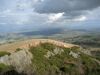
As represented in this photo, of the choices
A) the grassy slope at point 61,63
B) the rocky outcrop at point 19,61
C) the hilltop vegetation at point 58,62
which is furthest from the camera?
the grassy slope at point 61,63

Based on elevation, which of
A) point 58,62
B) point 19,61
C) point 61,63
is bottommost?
point 61,63

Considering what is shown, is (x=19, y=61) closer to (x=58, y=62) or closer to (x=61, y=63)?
(x=58, y=62)

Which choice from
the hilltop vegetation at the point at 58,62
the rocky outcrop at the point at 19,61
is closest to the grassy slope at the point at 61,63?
the hilltop vegetation at the point at 58,62

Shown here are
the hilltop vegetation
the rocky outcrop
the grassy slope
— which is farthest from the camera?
the grassy slope

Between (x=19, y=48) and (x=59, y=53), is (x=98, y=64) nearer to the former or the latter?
(x=59, y=53)

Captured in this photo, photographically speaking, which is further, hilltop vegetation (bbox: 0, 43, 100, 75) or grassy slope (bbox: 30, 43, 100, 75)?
grassy slope (bbox: 30, 43, 100, 75)

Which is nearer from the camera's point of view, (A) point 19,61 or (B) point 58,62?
(A) point 19,61

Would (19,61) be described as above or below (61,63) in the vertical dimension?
above

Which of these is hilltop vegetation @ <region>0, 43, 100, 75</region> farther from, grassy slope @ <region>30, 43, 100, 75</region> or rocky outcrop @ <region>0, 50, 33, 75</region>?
rocky outcrop @ <region>0, 50, 33, 75</region>

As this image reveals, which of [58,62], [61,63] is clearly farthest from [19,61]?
[61,63]

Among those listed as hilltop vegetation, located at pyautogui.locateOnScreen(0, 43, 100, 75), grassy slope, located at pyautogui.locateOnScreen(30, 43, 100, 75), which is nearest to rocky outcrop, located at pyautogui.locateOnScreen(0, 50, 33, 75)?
hilltop vegetation, located at pyautogui.locateOnScreen(0, 43, 100, 75)

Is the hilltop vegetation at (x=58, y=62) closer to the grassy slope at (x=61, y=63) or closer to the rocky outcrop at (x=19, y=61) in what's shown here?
the grassy slope at (x=61, y=63)

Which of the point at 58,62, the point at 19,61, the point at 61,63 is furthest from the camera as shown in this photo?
the point at 61,63

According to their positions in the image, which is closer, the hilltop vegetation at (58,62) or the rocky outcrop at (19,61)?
the rocky outcrop at (19,61)
